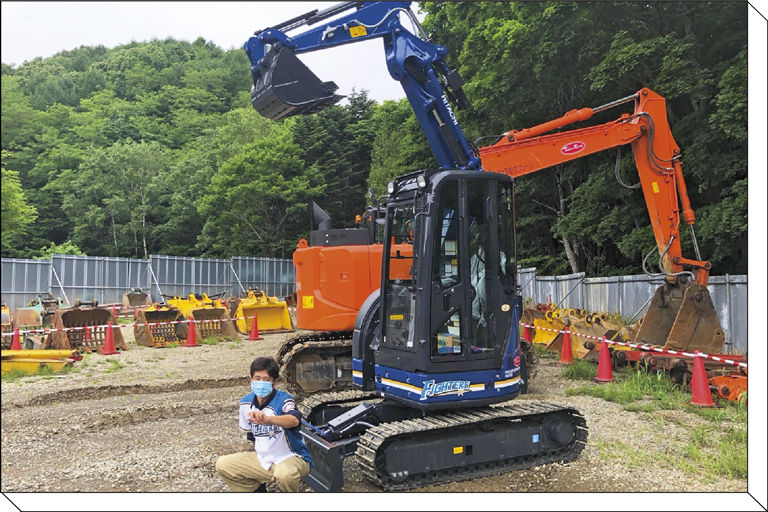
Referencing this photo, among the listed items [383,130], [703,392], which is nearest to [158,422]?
[703,392]

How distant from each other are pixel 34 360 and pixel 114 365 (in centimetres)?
136

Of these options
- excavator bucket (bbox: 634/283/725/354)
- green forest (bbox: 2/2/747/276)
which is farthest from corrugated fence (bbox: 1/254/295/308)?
excavator bucket (bbox: 634/283/725/354)

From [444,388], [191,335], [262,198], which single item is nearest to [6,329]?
[191,335]

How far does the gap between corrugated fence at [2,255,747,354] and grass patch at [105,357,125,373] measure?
29.7 ft

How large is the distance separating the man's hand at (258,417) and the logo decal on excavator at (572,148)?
7.10 m

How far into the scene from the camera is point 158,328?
47.1 feet

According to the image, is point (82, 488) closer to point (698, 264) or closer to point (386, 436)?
point (386, 436)

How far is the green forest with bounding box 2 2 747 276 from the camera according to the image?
13.7 metres

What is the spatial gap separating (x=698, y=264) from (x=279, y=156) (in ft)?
103

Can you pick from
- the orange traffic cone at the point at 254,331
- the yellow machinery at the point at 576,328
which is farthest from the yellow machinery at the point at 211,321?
the yellow machinery at the point at 576,328

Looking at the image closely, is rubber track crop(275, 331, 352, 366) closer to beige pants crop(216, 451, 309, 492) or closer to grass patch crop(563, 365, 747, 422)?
grass patch crop(563, 365, 747, 422)

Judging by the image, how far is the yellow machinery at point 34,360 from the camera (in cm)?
1015

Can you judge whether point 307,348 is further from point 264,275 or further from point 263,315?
point 264,275

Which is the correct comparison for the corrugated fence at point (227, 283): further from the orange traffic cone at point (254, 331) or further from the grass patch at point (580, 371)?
the orange traffic cone at point (254, 331)
